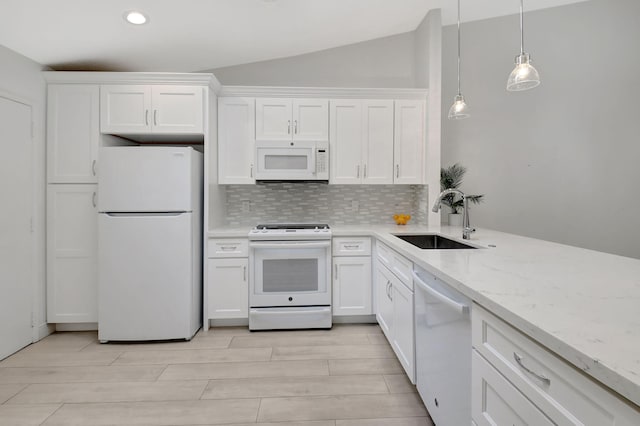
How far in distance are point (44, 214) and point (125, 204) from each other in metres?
0.80

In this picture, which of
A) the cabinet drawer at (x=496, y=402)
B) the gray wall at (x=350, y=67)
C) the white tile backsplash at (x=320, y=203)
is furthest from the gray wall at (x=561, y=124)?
the cabinet drawer at (x=496, y=402)

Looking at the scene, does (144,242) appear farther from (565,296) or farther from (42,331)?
(565,296)

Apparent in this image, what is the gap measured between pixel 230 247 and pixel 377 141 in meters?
1.82

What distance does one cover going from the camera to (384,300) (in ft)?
8.49

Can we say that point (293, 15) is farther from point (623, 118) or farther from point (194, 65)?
point (623, 118)

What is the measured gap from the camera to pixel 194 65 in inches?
128

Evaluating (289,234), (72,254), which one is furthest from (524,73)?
(72,254)

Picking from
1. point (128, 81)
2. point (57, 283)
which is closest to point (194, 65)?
point (128, 81)

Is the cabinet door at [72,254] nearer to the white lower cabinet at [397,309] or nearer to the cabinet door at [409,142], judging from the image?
the white lower cabinet at [397,309]

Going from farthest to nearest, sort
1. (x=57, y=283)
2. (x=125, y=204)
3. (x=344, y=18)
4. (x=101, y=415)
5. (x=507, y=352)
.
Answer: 1. (x=344, y=18)
2. (x=57, y=283)
3. (x=125, y=204)
4. (x=101, y=415)
5. (x=507, y=352)

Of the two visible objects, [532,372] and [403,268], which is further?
[403,268]

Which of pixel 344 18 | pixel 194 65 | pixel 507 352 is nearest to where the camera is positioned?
pixel 507 352

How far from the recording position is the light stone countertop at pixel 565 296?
25.0 inches

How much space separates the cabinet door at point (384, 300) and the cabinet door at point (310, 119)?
1.47 m
